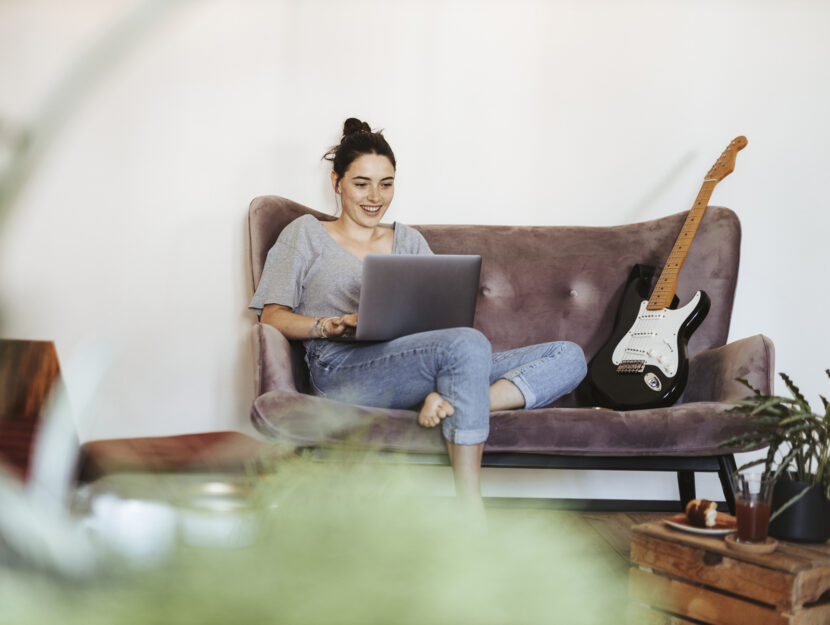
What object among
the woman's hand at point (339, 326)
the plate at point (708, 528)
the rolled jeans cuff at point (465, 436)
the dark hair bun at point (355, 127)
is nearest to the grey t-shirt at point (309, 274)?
the woman's hand at point (339, 326)

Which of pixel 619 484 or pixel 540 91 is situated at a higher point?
pixel 540 91

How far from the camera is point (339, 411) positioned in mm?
180

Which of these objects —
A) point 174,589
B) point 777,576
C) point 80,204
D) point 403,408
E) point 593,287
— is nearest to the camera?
point 174,589

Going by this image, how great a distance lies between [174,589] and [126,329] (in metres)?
2.75

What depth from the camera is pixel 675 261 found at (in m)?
2.32

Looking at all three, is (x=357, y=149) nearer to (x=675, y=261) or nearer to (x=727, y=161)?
(x=675, y=261)

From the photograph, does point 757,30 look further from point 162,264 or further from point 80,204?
point 80,204

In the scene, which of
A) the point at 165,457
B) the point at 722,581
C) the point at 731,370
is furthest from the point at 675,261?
the point at 165,457

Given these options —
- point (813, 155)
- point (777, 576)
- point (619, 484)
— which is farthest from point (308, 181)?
point (777, 576)

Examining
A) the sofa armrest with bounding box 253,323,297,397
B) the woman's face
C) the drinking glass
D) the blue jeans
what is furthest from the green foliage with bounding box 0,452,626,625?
the woman's face

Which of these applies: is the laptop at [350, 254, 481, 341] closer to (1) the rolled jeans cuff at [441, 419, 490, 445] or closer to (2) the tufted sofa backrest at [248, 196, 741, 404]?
(1) the rolled jeans cuff at [441, 419, 490, 445]

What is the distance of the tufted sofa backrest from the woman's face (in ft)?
0.62

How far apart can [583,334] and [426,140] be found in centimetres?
89

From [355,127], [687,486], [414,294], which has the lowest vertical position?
[687,486]
